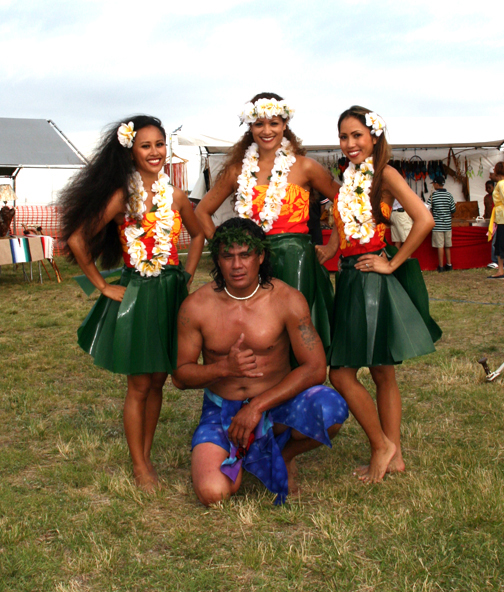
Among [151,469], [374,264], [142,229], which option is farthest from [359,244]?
[151,469]

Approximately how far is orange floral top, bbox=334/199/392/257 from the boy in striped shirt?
7984 millimetres

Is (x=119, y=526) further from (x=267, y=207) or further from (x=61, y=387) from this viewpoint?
(x=61, y=387)

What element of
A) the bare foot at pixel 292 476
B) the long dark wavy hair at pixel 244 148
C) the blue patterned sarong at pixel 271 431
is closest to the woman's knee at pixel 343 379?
the blue patterned sarong at pixel 271 431

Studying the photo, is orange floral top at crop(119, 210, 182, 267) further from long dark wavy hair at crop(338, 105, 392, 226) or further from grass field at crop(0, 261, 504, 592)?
grass field at crop(0, 261, 504, 592)

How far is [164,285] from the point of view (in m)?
3.11

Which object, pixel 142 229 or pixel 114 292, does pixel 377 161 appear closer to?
pixel 142 229

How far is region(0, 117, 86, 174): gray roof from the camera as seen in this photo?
14219mm

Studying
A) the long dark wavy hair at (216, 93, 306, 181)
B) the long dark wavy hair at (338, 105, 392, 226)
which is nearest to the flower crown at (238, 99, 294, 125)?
the long dark wavy hair at (216, 93, 306, 181)

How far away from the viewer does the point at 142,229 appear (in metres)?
3.10

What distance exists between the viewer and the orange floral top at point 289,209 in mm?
3252

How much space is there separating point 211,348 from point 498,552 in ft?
4.89

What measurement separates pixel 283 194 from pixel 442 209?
27.0 ft

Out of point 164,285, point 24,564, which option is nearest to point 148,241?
point 164,285

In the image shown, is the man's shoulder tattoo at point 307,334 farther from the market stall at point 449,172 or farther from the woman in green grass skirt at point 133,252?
the market stall at point 449,172
